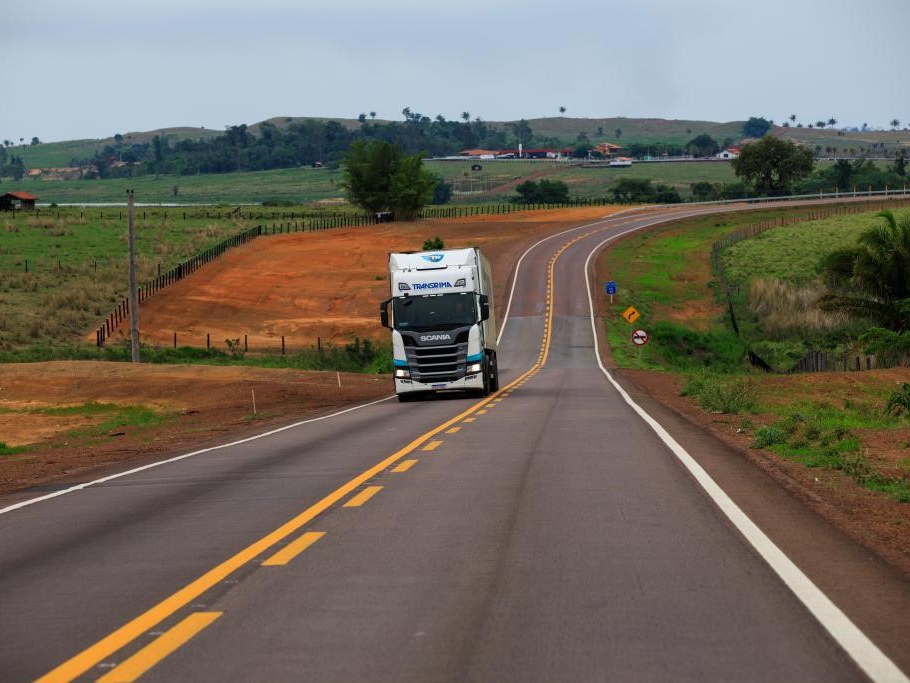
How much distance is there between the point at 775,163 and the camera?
145500mm

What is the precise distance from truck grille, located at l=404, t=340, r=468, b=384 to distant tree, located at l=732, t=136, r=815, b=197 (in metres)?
119

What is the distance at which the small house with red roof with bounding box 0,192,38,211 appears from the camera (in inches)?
5162

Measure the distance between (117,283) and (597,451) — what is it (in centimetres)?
6264

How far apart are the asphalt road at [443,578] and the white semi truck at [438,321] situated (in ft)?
51.8

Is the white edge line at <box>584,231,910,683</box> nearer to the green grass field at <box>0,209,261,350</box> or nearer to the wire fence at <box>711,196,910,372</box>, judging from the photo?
the wire fence at <box>711,196,910,372</box>

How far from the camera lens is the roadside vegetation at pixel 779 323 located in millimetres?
20047

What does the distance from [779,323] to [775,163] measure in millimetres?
82844

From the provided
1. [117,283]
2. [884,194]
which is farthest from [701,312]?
[884,194]

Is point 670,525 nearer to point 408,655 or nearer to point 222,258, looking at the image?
point 408,655

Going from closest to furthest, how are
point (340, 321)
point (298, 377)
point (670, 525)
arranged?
1. point (670, 525)
2. point (298, 377)
3. point (340, 321)

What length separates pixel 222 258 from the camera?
3600 inches

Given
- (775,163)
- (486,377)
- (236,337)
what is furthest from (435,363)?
(775,163)

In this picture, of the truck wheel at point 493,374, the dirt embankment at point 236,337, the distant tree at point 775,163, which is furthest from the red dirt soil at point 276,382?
the distant tree at point 775,163

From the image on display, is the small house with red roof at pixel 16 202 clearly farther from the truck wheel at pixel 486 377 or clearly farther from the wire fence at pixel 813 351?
the truck wheel at pixel 486 377
